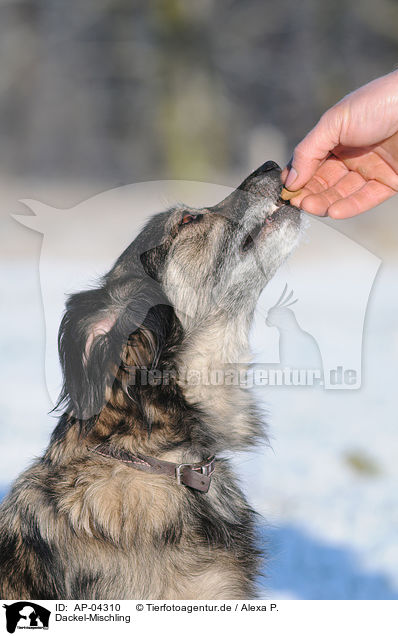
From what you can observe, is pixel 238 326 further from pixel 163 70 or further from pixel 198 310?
pixel 163 70

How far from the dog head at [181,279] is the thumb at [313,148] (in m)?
0.10

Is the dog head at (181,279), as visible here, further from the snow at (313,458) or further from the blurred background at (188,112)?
the blurred background at (188,112)

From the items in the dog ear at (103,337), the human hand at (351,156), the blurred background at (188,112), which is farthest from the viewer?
the blurred background at (188,112)

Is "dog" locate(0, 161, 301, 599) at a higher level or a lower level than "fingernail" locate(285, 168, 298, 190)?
lower

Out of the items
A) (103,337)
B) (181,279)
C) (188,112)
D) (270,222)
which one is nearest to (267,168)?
(270,222)

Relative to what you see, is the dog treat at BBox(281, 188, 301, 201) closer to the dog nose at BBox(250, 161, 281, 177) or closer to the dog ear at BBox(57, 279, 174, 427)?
the dog nose at BBox(250, 161, 281, 177)

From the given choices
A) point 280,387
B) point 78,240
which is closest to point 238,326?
point 280,387

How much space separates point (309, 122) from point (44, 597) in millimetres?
4789

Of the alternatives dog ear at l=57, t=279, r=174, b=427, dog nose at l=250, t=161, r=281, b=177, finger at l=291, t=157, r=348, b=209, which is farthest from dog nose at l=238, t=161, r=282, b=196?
dog ear at l=57, t=279, r=174, b=427

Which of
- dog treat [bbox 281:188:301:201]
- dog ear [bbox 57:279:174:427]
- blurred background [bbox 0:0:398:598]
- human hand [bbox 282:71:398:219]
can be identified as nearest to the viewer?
dog ear [bbox 57:279:174:427]

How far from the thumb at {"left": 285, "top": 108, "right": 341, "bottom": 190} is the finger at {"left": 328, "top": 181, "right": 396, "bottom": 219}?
0.82 ft
